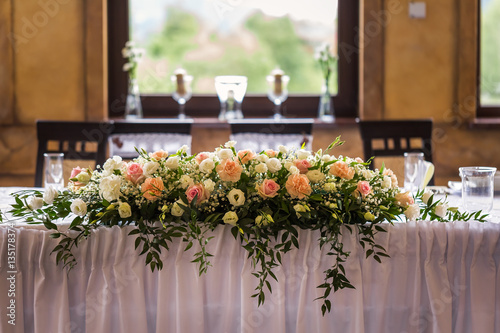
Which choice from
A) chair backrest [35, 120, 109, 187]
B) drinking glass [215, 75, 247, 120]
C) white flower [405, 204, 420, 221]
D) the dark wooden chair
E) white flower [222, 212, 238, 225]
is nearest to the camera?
white flower [222, 212, 238, 225]

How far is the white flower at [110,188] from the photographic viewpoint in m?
1.38

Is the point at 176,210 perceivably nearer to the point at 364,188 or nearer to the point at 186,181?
the point at 186,181

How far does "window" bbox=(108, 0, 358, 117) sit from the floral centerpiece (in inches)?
94.0

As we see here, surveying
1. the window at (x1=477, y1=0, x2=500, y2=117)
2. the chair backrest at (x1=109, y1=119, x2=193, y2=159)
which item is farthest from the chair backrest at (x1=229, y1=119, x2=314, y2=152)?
the window at (x1=477, y1=0, x2=500, y2=117)

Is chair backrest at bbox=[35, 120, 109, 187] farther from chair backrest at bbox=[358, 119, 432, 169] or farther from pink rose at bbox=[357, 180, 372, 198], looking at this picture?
pink rose at bbox=[357, 180, 372, 198]

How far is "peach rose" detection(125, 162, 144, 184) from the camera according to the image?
142cm

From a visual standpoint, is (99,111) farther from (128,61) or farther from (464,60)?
(464,60)

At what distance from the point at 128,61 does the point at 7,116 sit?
750 millimetres

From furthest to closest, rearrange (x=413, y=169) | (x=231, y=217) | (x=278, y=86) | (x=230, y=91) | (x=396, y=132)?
(x=278, y=86), (x=230, y=91), (x=396, y=132), (x=413, y=169), (x=231, y=217)

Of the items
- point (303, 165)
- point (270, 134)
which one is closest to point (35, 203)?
point (303, 165)

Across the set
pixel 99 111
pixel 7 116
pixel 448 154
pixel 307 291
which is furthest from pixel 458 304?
pixel 7 116

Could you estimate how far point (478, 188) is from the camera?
151 cm

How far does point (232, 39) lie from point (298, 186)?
2.58 metres

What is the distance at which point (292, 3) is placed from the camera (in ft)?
12.4
